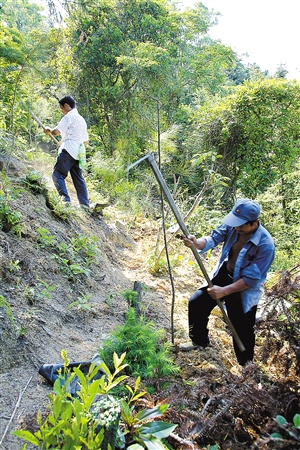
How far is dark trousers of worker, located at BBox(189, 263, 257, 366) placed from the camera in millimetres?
3018

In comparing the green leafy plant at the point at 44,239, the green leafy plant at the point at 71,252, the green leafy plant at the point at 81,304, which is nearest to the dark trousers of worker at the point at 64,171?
the green leafy plant at the point at 71,252

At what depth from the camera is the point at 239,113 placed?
9758mm

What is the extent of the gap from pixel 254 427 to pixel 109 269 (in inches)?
124

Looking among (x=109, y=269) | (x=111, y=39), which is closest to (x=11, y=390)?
(x=109, y=269)

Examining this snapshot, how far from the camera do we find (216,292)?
2.92 metres

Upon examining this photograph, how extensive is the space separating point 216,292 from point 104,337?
97cm

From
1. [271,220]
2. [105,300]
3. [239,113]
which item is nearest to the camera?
[105,300]

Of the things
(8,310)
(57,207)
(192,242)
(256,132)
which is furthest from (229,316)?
(256,132)

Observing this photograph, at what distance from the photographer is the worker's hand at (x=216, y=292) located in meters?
2.90

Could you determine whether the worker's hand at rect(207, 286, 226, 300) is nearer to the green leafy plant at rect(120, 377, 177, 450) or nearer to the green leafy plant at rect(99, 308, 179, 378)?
the green leafy plant at rect(99, 308, 179, 378)

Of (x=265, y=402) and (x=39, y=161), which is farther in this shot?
(x=39, y=161)

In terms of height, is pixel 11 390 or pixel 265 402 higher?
pixel 11 390

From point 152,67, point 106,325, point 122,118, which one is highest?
point 152,67

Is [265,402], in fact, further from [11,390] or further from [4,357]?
[4,357]
